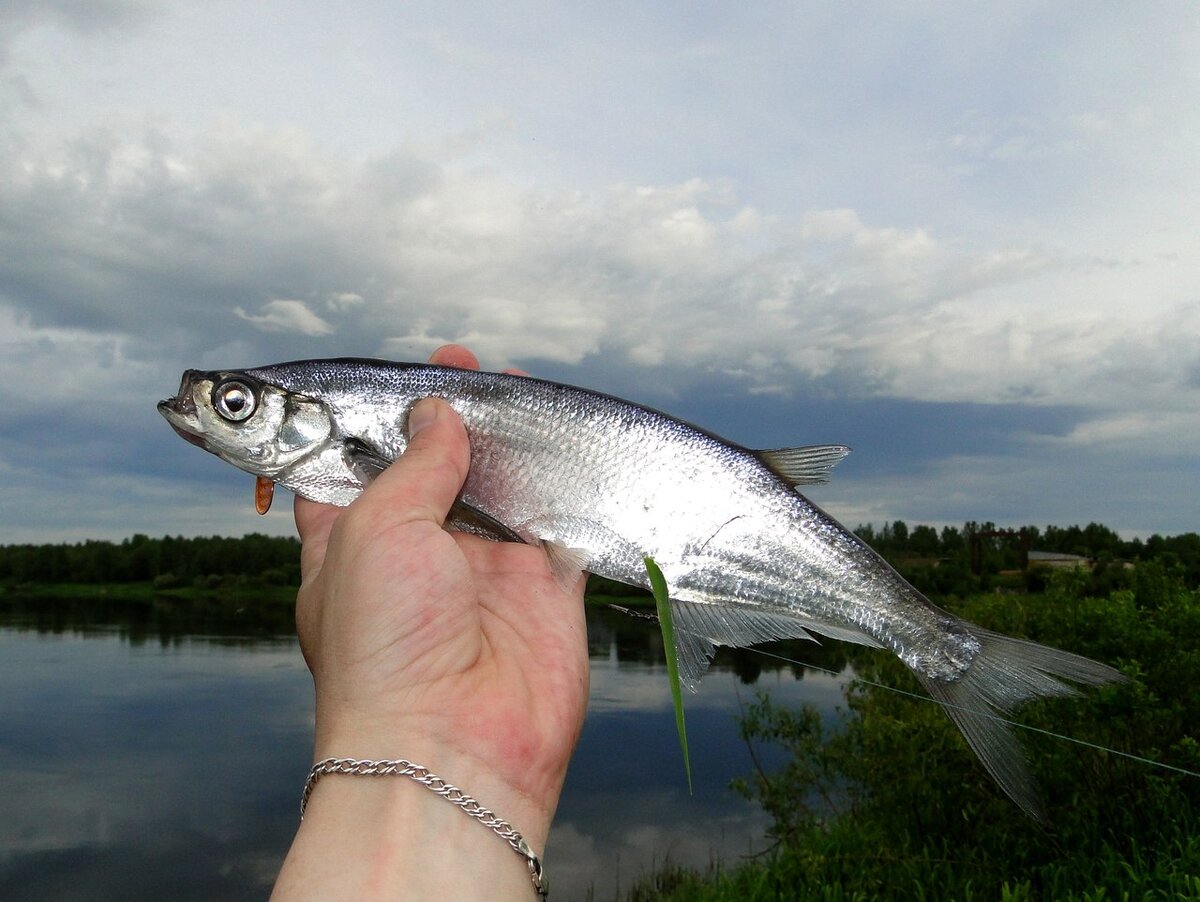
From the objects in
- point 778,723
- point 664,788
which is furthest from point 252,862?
point 778,723

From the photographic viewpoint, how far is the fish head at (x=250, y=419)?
3.84 metres

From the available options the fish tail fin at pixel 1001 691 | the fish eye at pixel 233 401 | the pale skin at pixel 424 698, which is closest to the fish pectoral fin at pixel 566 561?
the pale skin at pixel 424 698

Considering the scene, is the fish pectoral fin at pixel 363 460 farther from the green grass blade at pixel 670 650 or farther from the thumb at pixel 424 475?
the green grass blade at pixel 670 650

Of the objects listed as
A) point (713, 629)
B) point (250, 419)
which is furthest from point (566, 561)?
point (250, 419)

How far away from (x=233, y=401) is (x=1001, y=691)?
369 cm

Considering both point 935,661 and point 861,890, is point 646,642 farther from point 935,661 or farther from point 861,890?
point 935,661

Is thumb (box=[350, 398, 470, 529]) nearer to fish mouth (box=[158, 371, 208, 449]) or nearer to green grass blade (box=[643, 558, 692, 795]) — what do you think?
green grass blade (box=[643, 558, 692, 795])

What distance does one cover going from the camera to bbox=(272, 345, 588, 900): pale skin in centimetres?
231

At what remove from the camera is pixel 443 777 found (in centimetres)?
253

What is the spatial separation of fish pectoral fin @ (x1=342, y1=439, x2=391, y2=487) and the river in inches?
534

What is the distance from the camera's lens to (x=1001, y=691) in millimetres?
3115

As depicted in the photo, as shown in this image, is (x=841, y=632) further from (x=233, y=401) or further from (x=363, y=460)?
(x=233, y=401)

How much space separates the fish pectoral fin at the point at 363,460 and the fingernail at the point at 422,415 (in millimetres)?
218

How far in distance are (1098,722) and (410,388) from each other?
26.4 feet
